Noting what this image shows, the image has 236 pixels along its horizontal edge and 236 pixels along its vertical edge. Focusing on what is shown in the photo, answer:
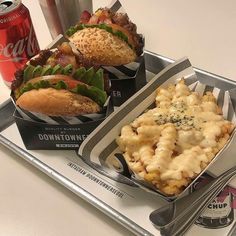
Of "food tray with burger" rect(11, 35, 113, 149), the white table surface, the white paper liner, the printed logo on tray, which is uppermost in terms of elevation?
"food tray with burger" rect(11, 35, 113, 149)

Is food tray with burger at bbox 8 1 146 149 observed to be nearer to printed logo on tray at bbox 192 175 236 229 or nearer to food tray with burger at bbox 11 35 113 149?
food tray with burger at bbox 11 35 113 149

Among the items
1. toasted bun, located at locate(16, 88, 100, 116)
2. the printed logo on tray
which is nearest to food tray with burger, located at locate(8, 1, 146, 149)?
toasted bun, located at locate(16, 88, 100, 116)

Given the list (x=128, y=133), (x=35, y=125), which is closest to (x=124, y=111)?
(x=128, y=133)

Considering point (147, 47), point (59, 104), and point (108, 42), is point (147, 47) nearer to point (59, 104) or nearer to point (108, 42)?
point (108, 42)

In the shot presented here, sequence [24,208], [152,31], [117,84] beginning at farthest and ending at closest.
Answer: [152,31] < [117,84] < [24,208]

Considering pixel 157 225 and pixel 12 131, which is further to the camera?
pixel 12 131

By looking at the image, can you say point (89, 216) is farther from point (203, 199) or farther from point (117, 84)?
point (117, 84)

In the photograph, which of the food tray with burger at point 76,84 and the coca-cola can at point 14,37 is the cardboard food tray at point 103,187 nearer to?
the food tray with burger at point 76,84

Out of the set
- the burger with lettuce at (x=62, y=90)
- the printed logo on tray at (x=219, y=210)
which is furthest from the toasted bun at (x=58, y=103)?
the printed logo on tray at (x=219, y=210)
